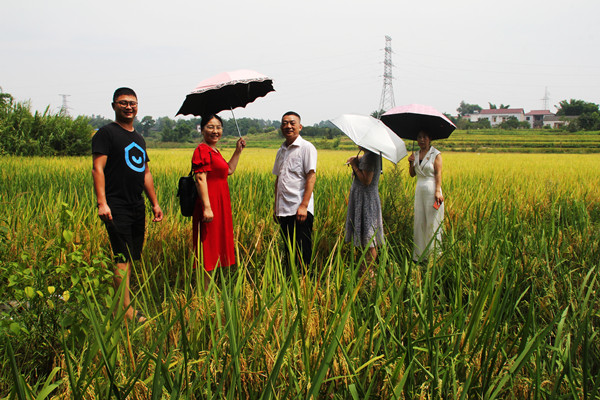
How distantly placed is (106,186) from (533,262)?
266 cm

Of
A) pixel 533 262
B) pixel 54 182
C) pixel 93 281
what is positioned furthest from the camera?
pixel 54 182

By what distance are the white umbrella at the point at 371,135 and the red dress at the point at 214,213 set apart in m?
1.00

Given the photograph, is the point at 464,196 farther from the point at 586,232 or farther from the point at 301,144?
the point at 301,144

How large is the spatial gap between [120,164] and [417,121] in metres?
2.63

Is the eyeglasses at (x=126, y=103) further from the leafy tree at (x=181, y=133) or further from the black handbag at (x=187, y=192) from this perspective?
the leafy tree at (x=181, y=133)

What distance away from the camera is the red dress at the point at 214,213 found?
9.29ft

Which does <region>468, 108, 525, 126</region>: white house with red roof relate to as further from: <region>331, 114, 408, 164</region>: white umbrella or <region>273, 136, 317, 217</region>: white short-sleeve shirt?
<region>273, 136, 317, 217</region>: white short-sleeve shirt

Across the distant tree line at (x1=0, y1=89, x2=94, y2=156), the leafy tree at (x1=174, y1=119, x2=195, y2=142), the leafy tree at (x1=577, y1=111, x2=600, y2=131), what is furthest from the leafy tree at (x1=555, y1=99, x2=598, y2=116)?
the distant tree line at (x1=0, y1=89, x2=94, y2=156)

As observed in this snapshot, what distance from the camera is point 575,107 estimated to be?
66312 mm

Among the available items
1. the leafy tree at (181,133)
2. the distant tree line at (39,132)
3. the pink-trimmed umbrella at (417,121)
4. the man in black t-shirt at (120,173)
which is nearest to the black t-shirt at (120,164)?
the man in black t-shirt at (120,173)

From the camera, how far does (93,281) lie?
1731mm

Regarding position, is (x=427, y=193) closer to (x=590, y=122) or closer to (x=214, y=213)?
(x=214, y=213)

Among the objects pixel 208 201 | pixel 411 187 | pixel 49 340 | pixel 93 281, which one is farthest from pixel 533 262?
pixel 411 187

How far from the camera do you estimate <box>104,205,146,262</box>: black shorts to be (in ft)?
8.53
